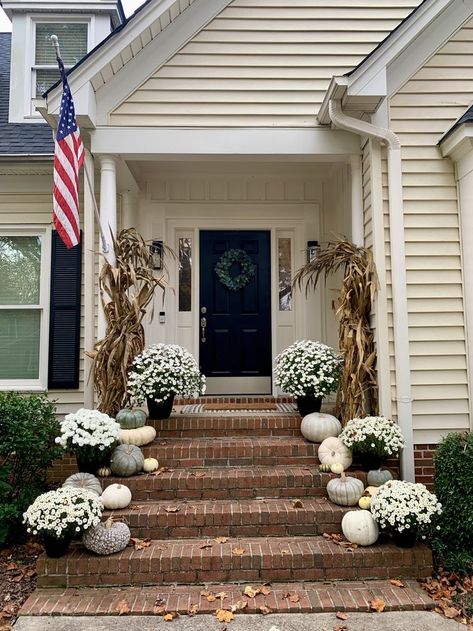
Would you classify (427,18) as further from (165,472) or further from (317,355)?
(165,472)

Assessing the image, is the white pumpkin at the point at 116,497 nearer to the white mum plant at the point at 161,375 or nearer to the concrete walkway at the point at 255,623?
the concrete walkway at the point at 255,623

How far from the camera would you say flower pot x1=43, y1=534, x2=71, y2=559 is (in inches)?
113

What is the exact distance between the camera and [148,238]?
5.38 meters

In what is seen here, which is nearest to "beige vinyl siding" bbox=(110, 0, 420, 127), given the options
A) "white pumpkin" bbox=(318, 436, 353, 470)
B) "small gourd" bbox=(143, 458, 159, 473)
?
"white pumpkin" bbox=(318, 436, 353, 470)

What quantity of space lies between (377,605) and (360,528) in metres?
0.50

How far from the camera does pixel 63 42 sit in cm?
526

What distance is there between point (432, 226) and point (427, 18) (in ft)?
6.05

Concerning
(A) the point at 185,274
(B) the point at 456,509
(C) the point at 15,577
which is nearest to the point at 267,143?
(A) the point at 185,274

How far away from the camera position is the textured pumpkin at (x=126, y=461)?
11.6 ft

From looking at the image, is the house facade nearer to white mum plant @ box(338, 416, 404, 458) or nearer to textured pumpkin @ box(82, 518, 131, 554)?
white mum plant @ box(338, 416, 404, 458)

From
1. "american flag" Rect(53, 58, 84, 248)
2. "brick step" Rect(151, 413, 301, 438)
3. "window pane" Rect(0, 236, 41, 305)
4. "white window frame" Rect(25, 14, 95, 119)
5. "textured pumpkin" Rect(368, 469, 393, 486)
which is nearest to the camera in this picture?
"american flag" Rect(53, 58, 84, 248)

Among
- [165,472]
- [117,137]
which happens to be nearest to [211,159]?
[117,137]

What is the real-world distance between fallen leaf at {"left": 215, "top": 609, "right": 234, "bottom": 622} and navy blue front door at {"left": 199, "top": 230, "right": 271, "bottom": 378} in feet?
10.3

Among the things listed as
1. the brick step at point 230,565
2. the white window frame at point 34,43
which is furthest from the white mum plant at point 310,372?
the white window frame at point 34,43
